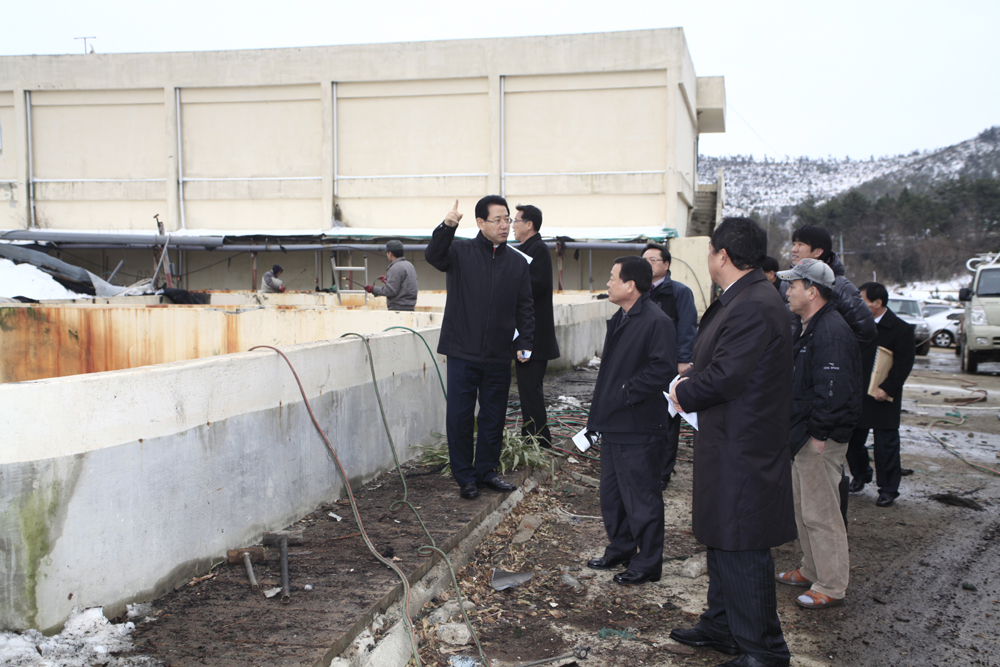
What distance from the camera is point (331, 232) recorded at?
23.5m

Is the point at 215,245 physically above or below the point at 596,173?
below

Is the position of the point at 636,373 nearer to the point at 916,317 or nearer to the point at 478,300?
the point at 478,300

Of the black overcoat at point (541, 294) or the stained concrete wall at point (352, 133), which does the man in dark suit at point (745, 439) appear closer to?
the black overcoat at point (541, 294)

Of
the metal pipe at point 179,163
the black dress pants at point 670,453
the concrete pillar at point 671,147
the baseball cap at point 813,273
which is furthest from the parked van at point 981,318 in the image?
the metal pipe at point 179,163

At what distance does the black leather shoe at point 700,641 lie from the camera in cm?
348

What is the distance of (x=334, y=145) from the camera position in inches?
951

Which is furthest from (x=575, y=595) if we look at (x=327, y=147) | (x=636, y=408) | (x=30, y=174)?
(x=30, y=174)

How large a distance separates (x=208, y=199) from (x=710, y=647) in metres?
24.6

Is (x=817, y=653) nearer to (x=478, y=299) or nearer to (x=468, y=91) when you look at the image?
(x=478, y=299)

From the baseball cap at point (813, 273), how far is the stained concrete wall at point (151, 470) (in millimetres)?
2827

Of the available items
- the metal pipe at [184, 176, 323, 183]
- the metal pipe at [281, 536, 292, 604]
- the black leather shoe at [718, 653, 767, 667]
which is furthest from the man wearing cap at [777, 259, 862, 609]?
the metal pipe at [184, 176, 323, 183]

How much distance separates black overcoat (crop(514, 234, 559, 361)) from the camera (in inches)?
234

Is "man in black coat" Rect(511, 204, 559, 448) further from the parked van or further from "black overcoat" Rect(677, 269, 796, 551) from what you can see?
the parked van

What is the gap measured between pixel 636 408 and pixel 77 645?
111 inches
